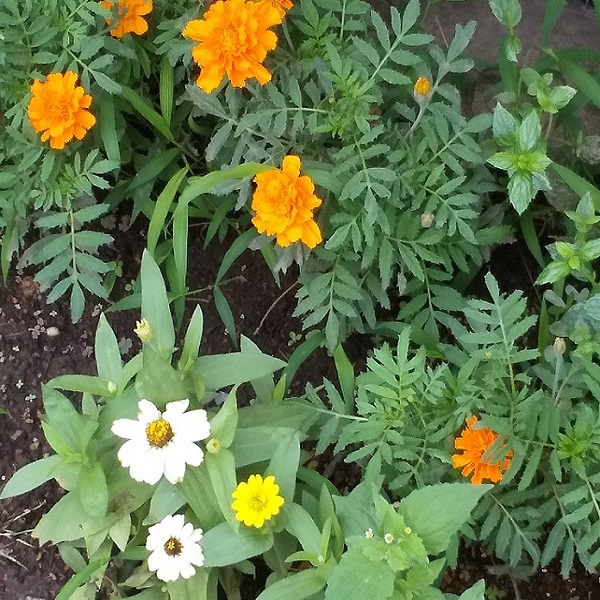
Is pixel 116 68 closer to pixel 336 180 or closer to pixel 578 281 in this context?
pixel 336 180

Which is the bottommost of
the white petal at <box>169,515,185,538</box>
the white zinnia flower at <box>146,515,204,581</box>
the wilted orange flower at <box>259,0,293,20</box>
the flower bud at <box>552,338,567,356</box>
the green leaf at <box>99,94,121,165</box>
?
the white zinnia flower at <box>146,515,204,581</box>

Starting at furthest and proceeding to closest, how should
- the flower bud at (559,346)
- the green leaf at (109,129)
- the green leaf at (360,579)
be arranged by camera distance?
the green leaf at (109,129), the flower bud at (559,346), the green leaf at (360,579)

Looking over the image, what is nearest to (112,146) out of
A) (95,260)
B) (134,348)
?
(95,260)

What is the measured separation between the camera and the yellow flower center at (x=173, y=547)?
0.97m

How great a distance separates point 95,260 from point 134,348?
0.77ft

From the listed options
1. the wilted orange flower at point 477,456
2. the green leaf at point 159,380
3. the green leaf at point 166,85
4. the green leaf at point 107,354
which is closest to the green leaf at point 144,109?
the green leaf at point 166,85

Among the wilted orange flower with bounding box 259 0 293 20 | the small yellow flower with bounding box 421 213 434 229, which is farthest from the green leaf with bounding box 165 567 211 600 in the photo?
the wilted orange flower with bounding box 259 0 293 20

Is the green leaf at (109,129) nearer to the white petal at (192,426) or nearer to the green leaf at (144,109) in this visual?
the green leaf at (144,109)

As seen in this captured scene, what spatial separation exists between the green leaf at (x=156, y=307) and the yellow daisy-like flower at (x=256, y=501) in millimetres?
229

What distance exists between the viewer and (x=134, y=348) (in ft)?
4.80

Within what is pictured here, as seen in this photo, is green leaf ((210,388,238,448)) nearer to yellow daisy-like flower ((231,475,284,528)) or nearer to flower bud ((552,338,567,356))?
yellow daisy-like flower ((231,475,284,528))

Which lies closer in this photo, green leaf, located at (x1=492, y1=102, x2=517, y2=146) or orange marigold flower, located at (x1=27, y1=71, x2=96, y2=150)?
green leaf, located at (x1=492, y1=102, x2=517, y2=146)

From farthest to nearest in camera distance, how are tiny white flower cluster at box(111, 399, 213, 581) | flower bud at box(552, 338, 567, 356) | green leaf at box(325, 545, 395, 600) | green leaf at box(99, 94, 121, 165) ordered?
green leaf at box(99, 94, 121, 165), flower bud at box(552, 338, 567, 356), tiny white flower cluster at box(111, 399, 213, 581), green leaf at box(325, 545, 395, 600)

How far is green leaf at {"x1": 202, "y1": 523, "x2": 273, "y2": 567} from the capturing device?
38.1 inches
